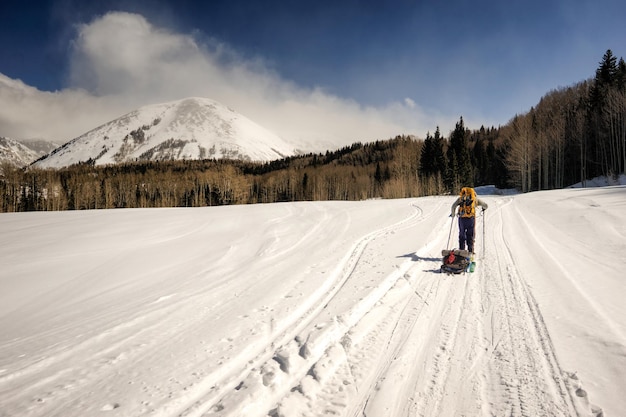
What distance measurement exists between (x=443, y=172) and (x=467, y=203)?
53.0 m

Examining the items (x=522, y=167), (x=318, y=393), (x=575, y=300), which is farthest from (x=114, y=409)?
(x=522, y=167)

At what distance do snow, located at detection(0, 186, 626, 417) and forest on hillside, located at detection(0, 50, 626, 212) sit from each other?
1758 inches

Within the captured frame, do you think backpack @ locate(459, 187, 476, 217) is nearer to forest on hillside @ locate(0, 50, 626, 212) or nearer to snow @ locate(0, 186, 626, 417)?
snow @ locate(0, 186, 626, 417)

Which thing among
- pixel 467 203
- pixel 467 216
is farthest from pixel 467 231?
pixel 467 203

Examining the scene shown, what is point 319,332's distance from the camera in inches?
157

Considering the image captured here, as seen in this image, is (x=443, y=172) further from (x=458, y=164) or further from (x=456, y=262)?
(x=456, y=262)

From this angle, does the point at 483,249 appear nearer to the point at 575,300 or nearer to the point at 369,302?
the point at 575,300

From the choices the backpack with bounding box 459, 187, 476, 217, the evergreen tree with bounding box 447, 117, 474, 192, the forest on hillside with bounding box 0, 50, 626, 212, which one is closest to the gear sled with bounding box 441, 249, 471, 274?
the backpack with bounding box 459, 187, 476, 217

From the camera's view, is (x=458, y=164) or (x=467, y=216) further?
(x=458, y=164)

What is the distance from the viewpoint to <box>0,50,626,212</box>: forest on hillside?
4334 centimetres

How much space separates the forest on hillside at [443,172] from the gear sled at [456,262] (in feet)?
150

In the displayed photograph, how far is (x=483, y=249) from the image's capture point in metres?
8.80

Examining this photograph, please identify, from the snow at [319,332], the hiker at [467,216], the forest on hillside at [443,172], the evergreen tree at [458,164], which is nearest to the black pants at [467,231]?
the hiker at [467,216]

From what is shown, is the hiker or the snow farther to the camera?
the hiker
